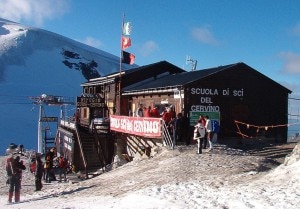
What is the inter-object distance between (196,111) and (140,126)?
3.63 metres

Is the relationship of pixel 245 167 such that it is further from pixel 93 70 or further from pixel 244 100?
pixel 93 70

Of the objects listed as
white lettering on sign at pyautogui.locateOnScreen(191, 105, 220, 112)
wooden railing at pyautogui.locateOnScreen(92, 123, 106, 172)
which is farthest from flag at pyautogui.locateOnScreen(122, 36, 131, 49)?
white lettering on sign at pyautogui.locateOnScreen(191, 105, 220, 112)

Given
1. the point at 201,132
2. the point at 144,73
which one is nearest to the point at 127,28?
the point at 144,73

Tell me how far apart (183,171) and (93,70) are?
145 meters

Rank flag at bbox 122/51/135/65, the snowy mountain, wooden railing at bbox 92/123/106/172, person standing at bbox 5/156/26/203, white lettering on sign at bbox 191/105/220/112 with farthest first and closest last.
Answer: the snowy mountain < flag at bbox 122/51/135/65 < wooden railing at bbox 92/123/106/172 < white lettering on sign at bbox 191/105/220/112 < person standing at bbox 5/156/26/203

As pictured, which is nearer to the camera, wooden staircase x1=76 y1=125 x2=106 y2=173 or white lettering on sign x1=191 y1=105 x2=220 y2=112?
white lettering on sign x1=191 y1=105 x2=220 y2=112

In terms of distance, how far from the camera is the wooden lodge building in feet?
73.5

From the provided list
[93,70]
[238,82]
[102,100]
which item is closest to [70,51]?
[93,70]

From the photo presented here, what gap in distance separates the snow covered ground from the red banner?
93.5 inches

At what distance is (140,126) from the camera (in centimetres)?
2075

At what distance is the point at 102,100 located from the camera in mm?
34281

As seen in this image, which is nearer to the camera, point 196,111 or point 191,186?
point 191,186

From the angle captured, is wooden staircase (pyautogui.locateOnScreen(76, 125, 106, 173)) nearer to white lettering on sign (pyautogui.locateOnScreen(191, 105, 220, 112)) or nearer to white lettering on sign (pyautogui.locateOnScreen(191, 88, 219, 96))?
white lettering on sign (pyautogui.locateOnScreen(191, 105, 220, 112))

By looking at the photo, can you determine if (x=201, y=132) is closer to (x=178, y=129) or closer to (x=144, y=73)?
(x=178, y=129)
